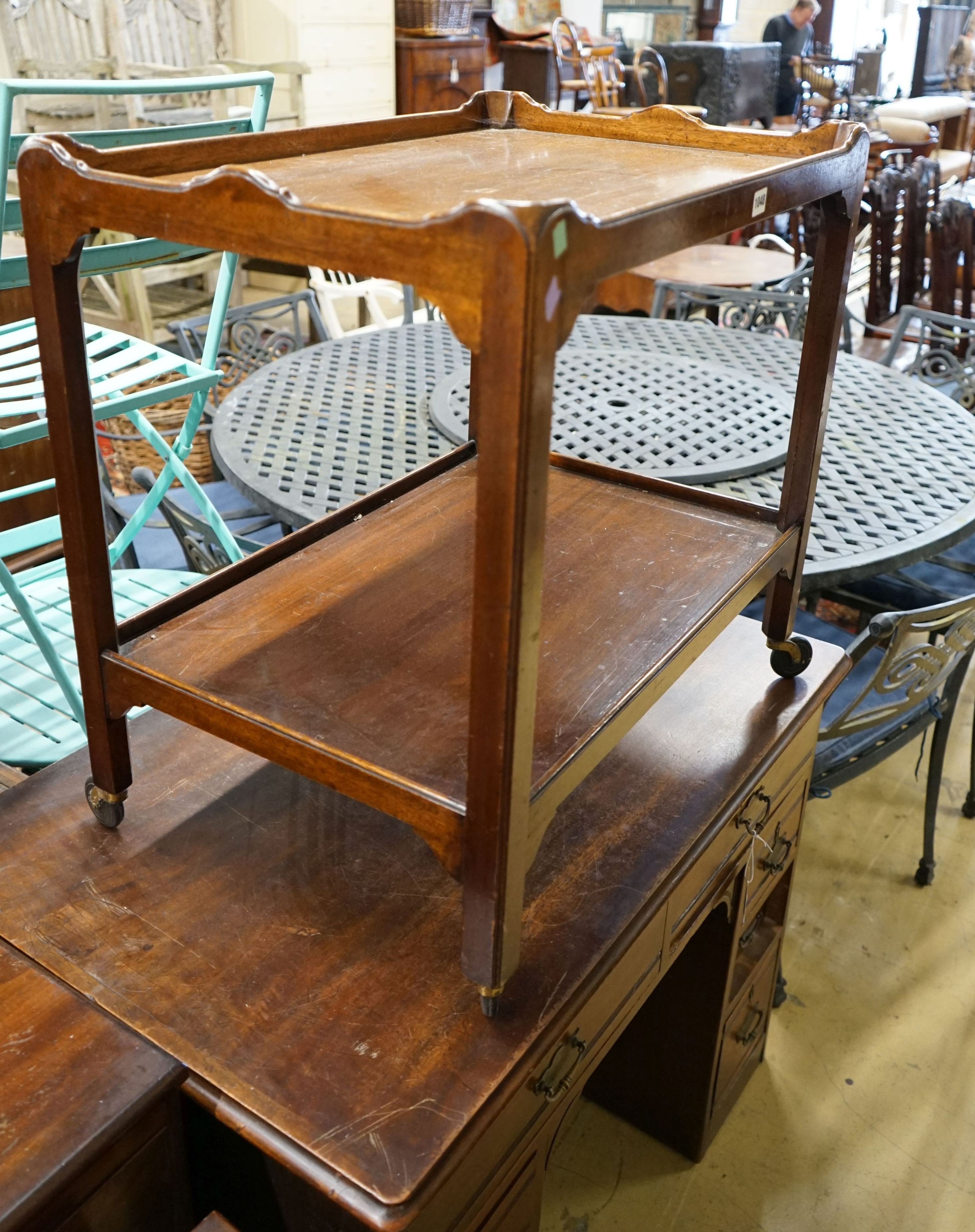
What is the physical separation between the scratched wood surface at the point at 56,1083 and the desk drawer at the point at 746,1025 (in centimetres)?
104

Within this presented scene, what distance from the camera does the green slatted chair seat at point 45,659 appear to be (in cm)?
142

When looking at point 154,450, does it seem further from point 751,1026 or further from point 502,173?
point 502,173

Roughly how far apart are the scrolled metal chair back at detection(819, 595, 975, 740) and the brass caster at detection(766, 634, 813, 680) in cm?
36

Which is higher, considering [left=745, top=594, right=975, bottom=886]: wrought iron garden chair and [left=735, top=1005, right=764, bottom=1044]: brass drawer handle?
[left=745, top=594, right=975, bottom=886]: wrought iron garden chair

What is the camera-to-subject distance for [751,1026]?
5.89 feet

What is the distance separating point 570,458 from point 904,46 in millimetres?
18666

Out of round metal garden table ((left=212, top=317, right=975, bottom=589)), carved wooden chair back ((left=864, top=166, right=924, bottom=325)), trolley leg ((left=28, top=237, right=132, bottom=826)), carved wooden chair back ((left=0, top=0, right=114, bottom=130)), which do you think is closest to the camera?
trolley leg ((left=28, top=237, right=132, bottom=826))

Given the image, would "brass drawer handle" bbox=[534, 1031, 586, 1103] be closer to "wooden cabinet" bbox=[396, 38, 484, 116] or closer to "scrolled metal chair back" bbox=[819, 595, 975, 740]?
"scrolled metal chair back" bbox=[819, 595, 975, 740]

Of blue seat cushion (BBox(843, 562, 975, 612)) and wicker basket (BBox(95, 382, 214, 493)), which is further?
wicker basket (BBox(95, 382, 214, 493))

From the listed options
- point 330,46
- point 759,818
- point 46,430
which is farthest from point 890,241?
point 46,430

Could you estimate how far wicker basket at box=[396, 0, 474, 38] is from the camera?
248 inches

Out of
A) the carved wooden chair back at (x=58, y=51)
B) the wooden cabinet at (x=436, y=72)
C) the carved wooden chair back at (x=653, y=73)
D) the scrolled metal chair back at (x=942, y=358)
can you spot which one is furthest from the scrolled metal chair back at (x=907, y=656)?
the carved wooden chair back at (x=653, y=73)

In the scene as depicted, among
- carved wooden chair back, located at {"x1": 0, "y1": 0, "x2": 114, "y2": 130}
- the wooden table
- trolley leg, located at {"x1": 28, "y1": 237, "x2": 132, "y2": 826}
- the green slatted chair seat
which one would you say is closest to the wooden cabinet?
carved wooden chair back, located at {"x1": 0, "y1": 0, "x2": 114, "y2": 130}

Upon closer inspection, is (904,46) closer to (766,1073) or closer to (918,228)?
(918,228)
